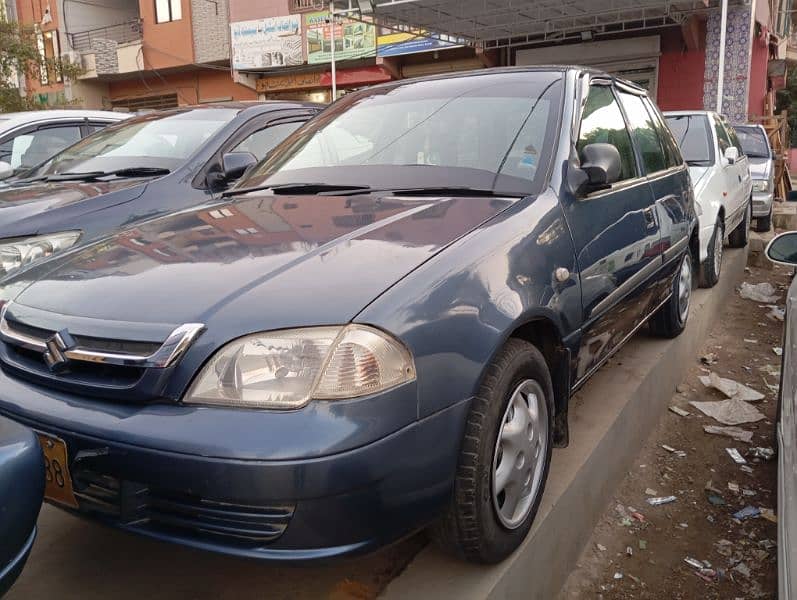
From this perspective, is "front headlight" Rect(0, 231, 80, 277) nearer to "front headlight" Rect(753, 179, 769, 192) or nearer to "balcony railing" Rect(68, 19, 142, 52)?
"front headlight" Rect(753, 179, 769, 192)

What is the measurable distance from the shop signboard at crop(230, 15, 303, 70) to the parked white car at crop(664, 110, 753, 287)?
1407 cm

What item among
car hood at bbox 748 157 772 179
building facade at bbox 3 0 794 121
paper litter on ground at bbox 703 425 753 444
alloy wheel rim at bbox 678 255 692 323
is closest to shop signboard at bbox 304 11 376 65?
building facade at bbox 3 0 794 121

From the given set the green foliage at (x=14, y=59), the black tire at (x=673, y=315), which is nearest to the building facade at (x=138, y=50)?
the green foliage at (x=14, y=59)

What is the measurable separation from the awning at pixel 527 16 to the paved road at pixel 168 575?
38.4ft

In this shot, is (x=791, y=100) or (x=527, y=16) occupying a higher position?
(x=527, y=16)

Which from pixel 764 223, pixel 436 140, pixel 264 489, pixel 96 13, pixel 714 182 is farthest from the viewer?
pixel 96 13

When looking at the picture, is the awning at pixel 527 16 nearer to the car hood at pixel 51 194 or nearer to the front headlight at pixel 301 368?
the car hood at pixel 51 194

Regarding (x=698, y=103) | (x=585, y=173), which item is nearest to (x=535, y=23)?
(x=698, y=103)

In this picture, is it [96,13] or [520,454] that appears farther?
[96,13]

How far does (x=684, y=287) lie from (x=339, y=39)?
15570mm

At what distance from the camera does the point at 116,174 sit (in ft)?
14.2

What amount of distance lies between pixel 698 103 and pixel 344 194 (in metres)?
14.7

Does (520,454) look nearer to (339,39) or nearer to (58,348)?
(58,348)

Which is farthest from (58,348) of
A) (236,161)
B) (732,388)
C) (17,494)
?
(732,388)
